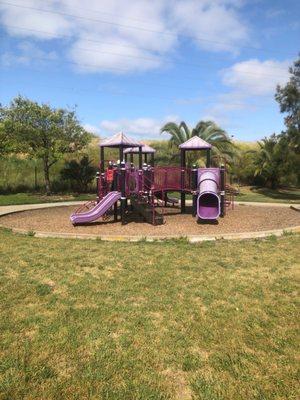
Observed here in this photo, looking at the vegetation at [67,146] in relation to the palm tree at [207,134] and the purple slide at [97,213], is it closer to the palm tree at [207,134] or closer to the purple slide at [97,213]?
the palm tree at [207,134]

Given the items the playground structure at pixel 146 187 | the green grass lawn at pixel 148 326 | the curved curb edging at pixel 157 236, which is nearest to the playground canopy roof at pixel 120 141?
the playground structure at pixel 146 187

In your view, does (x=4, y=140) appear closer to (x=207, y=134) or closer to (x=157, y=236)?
(x=207, y=134)

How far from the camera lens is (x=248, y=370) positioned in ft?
13.8

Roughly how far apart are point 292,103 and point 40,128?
1620cm

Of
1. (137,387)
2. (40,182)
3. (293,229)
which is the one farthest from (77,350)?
(40,182)

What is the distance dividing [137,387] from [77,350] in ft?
3.15

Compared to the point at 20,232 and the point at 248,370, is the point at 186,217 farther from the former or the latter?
the point at 248,370

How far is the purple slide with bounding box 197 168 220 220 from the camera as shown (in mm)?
13711

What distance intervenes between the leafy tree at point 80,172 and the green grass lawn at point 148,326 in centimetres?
1941

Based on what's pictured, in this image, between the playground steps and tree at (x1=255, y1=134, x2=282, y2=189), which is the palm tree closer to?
tree at (x1=255, y1=134, x2=282, y2=189)

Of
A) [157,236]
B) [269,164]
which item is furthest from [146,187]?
[269,164]

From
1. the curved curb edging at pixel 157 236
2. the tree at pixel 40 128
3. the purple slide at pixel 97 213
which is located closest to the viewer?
the curved curb edging at pixel 157 236

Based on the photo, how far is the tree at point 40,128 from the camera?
2356cm

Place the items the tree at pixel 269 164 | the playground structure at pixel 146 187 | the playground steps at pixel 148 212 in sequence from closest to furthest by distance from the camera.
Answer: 1. the playground structure at pixel 146 187
2. the playground steps at pixel 148 212
3. the tree at pixel 269 164
